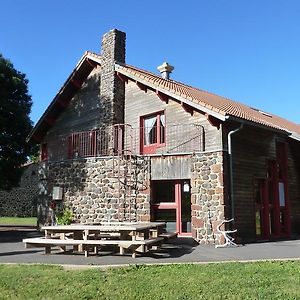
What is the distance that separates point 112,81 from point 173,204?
6.06m

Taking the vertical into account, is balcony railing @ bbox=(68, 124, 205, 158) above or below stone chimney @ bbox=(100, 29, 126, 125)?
below

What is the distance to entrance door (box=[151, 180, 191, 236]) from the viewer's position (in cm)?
1446

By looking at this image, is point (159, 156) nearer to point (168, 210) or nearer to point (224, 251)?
point (168, 210)

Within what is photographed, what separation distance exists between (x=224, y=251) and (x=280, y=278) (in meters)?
4.15

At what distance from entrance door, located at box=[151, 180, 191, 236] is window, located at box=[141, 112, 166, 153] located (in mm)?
1595

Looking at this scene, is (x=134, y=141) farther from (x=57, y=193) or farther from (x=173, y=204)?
(x=57, y=193)

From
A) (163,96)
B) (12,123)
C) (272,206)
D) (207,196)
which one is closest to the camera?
(207,196)

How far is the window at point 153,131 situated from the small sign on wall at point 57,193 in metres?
4.06

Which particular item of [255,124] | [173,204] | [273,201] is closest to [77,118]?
[173,204]

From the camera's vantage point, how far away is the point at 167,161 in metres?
14.9

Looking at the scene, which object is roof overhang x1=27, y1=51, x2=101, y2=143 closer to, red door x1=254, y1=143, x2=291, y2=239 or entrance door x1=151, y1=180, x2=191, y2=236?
entrance door x1=151, y1=180, x2=191, y2=236

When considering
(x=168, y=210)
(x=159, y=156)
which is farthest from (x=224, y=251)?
(x=159, y=156)

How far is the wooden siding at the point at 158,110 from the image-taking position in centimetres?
A: 1409

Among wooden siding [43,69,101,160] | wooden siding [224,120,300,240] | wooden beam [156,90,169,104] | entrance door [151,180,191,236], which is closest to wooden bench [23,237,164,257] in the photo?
entrance door [151,180,191,236]
